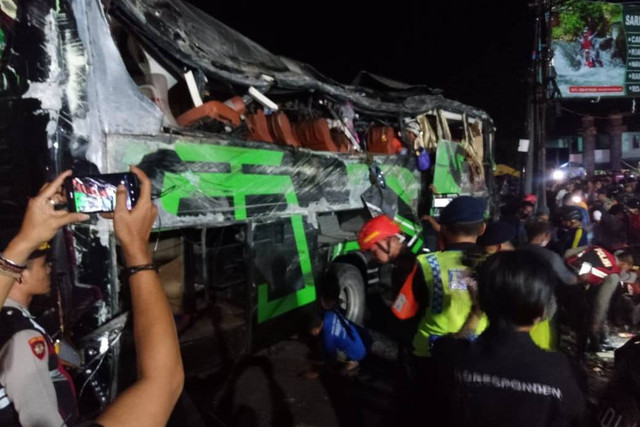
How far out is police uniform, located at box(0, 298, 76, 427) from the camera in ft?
4.69

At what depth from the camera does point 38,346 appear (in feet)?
5.40

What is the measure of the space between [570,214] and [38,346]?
6472mm

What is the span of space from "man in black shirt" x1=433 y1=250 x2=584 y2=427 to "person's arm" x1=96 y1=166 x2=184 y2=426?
100cm

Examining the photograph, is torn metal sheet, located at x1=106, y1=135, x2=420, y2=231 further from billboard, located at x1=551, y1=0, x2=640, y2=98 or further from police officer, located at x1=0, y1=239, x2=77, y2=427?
billboard, located at x1=551, y1=0, x2=640, y2=98

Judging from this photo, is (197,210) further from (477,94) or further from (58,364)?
(477,94)

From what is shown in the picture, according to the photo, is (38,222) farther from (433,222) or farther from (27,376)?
(433,222)

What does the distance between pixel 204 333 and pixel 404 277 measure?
2813 millimetres

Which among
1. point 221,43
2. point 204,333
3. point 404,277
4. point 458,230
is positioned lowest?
point 204,333

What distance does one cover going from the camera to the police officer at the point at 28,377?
4.69 ft

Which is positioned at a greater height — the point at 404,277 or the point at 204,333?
the point at 404,277

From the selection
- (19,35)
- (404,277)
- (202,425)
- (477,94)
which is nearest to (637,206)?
(404,277)

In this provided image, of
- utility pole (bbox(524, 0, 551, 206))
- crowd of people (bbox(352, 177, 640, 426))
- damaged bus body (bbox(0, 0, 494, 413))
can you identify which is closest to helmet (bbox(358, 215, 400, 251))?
crowd of people (bbox(352, 177, 640, 426))

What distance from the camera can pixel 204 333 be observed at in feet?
16.8

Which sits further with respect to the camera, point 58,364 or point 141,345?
point 58,364
